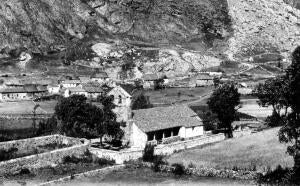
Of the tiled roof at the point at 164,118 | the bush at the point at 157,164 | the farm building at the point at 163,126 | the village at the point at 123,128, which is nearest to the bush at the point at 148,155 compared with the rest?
the bush at the point at 157,164

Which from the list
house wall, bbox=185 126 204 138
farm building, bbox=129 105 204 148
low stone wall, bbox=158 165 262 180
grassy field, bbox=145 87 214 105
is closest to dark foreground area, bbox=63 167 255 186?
low stone wall, bbox=158 165 262 180

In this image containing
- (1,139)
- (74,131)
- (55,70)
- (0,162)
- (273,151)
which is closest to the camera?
(0,162)

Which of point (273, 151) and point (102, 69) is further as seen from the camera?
point (102, 69)

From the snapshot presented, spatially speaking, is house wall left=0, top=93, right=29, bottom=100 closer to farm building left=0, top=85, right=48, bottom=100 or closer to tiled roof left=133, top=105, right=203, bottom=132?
farm building left=0, top=85, right=48, bottom=100

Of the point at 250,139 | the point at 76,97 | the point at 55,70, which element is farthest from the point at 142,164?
the point at 55,70

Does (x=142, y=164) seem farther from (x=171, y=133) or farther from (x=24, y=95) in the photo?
(x=24, y=95)

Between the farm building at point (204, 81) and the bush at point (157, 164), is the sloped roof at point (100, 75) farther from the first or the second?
the bush at point (157, 164)
